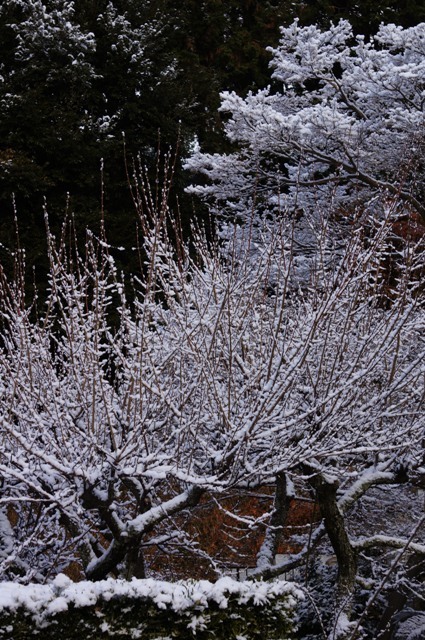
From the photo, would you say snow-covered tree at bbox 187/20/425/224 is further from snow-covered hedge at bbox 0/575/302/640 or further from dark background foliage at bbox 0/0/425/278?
snow-covered hedge at bbox 0/575/302/640

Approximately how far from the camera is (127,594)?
3771 millimetres

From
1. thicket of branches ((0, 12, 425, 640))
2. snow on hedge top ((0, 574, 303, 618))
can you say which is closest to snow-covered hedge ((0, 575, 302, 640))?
snow on hedge top ((0, 574, 303, 618))

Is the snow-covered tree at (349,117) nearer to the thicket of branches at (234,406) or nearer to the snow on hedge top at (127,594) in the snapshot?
the thicket of branches at (234,406)

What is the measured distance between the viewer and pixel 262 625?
4.04 meters

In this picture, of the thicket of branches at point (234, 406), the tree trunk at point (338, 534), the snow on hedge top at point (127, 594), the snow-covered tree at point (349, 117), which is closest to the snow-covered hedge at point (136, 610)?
the snow on hedge top at point (127, 594)

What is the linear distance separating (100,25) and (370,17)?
19.2 ft

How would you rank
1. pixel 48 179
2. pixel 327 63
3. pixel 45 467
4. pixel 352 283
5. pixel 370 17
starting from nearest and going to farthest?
1. pixel 45 467
2. pixel 352 283
3. pixel 327 63
4. pixel 48 179
5. pixel 370 17

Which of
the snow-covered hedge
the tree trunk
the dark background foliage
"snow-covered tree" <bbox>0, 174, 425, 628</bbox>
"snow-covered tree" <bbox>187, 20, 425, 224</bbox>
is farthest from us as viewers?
the dark background foliage

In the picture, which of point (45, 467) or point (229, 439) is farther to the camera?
point (45, 467)

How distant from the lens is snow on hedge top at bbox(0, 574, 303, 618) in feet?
11.9

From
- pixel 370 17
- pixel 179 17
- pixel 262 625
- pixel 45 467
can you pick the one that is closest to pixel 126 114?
A: pixel 179 17

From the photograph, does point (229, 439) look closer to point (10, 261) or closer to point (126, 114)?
point (10, 261)

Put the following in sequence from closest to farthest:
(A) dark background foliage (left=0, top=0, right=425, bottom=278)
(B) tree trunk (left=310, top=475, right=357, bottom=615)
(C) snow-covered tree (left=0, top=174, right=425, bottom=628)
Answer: (C) snow-covered tree (left=0, top=174, right=425, bottom=628)
(B) tree trunk (left=310, top=475, right=357, bottom=615)
(A) dark background foliage (left=0, top=0, right=425, bottom=278)

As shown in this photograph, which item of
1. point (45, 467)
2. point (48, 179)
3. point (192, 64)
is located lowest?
point (45, 467)
